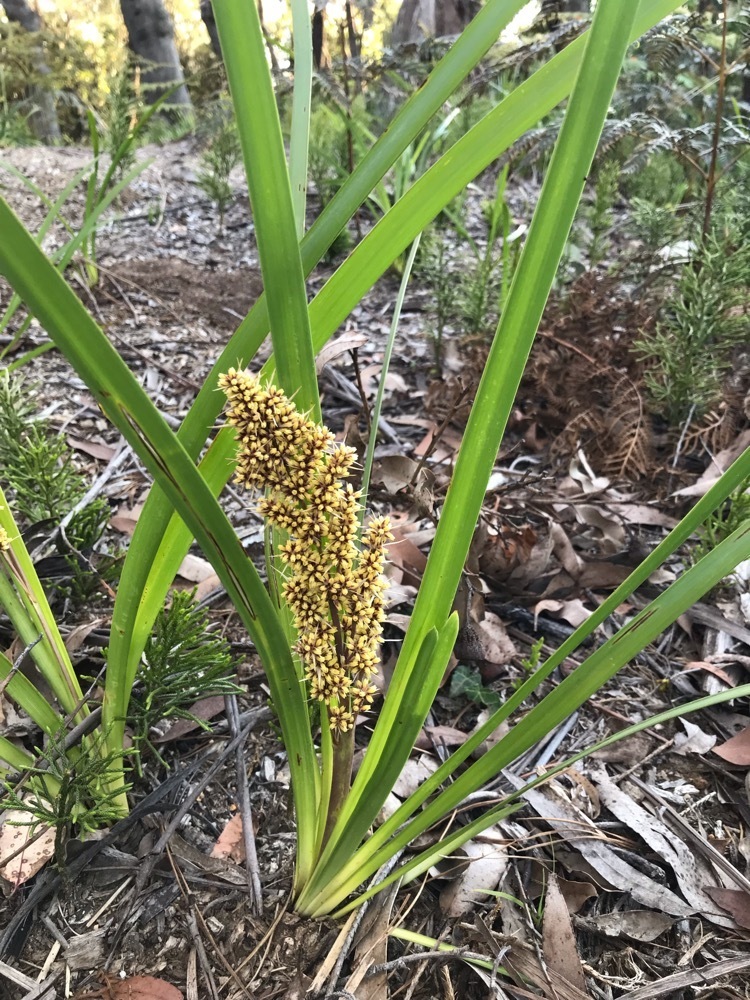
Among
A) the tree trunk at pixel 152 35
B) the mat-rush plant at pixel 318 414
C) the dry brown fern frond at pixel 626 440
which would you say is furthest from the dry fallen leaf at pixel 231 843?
the tree trunk at pixel 152 35

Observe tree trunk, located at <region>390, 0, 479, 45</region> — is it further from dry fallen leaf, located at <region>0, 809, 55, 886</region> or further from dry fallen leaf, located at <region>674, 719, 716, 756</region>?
dry fallen leaf, located at <region>0, 809, 55, 886</region>

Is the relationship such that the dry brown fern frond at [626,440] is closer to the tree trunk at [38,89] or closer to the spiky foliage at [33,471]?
the spiky foliage at [33,471]

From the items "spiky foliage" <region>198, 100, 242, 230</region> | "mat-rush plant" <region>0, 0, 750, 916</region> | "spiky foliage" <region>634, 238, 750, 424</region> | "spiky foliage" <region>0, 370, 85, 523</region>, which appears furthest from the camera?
"spiky foliage" <region>198, 100, 242, 230</region>

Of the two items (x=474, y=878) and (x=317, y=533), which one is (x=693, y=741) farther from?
(x=317, y=533)

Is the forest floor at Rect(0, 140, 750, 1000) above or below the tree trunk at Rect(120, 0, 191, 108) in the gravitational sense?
below

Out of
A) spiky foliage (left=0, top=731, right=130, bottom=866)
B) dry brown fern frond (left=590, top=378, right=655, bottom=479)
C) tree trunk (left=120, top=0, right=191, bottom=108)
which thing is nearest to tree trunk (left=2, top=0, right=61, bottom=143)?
tree trunk (left=120, top=0, right=191, bottom=108)

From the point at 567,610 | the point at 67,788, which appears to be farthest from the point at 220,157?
the point at 67,788
